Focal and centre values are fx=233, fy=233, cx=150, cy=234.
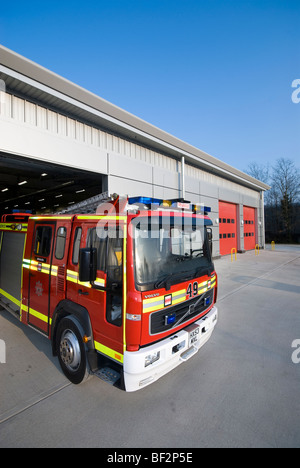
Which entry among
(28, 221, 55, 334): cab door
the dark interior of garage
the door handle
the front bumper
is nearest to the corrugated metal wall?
the dark interior of garage

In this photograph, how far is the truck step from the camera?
8.69ft

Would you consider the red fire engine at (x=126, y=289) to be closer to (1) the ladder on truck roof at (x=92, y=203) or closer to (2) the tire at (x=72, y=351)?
(2) the tire at (x=72, y=351)

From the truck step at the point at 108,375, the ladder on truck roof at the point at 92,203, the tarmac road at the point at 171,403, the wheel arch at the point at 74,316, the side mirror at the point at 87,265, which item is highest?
the ladder on truck roof at the point at 92,203

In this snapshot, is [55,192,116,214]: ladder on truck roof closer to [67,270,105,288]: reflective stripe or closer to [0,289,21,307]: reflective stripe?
[67,270,105,288]: reflective stripe

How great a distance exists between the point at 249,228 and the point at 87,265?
70.7ft

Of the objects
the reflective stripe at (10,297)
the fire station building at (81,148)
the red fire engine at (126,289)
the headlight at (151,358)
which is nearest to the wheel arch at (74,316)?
the red fire engine at (126,289)

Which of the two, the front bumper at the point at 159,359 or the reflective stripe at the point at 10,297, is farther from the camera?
the reflective stripe at the point at 10,297

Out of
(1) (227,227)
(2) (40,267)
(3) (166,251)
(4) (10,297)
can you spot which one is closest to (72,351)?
(2) (40,267)

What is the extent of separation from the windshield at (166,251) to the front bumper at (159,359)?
0.67 meters

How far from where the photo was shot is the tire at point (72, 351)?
2979mm

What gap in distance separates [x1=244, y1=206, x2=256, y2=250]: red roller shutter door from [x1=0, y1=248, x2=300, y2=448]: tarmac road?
17593mm

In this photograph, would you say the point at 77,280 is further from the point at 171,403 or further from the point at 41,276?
the point at 171,403

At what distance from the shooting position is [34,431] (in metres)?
2.36

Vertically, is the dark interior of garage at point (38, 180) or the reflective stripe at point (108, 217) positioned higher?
the dark interior of garage at point (38, 180)
